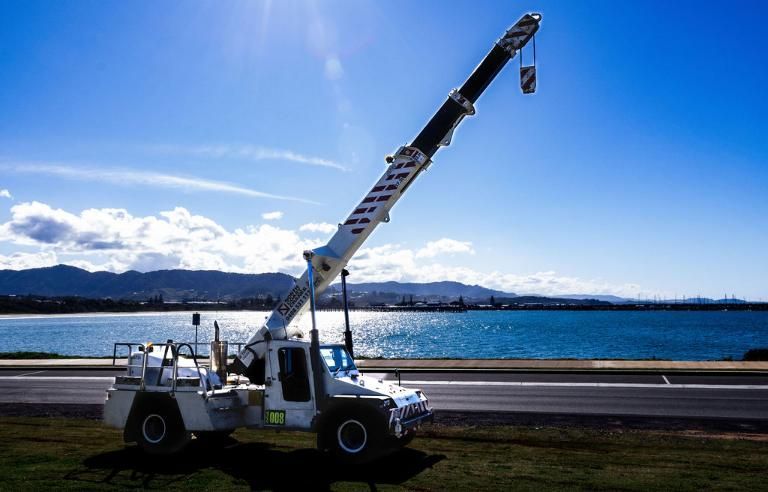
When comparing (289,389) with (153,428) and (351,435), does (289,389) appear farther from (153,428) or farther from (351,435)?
(153,428)

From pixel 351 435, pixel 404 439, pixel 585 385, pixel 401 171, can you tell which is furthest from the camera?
pixel 585 385

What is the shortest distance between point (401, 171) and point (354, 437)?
653 centimetres

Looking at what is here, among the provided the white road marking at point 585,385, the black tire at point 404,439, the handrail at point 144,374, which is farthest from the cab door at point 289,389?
the white road marking at point 585,385

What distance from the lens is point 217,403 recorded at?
1291cm

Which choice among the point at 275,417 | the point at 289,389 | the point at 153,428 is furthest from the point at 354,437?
the point at 153,428

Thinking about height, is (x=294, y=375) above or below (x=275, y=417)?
above

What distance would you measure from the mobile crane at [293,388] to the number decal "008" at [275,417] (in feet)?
0.06

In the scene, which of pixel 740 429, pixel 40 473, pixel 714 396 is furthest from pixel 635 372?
pixel 40 473

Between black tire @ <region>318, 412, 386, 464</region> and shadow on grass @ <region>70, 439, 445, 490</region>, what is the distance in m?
0.25

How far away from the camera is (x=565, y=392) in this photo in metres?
22.8

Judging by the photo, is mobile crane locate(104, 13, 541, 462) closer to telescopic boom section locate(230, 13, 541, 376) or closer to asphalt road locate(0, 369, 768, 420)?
telescopic boom section locate(230, 13, 541, 376)

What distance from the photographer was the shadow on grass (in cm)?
1084

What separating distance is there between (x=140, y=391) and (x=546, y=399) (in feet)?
43.3

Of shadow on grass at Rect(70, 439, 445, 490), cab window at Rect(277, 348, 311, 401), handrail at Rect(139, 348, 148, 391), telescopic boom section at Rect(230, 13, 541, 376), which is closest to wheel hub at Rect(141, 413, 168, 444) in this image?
shadow on grass at Rect(70, 439, 445, 490)
